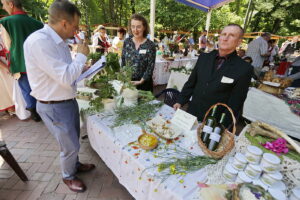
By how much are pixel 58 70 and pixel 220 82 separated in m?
1.43

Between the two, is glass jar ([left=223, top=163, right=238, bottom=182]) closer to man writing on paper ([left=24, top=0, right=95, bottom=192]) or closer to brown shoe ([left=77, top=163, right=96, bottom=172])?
man writing on paper ([left=24, top=0, right=95, bottom=192])

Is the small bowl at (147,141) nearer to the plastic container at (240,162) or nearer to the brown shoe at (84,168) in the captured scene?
the plastic container at (240,162)

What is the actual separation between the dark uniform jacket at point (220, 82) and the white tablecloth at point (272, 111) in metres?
1.68

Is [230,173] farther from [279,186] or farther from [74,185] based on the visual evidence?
[74,185]

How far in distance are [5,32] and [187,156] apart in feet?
10.4

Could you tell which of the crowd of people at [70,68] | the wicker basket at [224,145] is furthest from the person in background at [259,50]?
the wicker basket at [224,145]

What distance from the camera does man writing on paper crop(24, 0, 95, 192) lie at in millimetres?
1144

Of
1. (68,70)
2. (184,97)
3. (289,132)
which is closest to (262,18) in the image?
(289,132)

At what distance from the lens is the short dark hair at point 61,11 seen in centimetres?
115

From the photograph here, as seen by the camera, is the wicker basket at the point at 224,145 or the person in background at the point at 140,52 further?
the person in background at the point at 140,52

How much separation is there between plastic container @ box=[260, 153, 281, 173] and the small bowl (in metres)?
0.69

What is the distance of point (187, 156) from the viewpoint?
1.20 metres

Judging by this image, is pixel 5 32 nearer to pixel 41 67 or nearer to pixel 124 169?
pixel 41 67

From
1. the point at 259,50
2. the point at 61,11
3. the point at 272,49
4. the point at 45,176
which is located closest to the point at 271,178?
the point at 61,11
